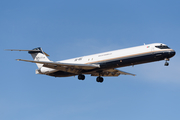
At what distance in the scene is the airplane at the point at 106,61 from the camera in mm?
37156

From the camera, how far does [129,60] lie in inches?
1483

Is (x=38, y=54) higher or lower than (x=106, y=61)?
higher

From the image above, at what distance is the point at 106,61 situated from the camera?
38812mm

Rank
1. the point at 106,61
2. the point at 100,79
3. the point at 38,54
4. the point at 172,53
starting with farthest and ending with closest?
the point at 38,54 < the point at 100,79 < the point at 106,61 < the point at 172,53

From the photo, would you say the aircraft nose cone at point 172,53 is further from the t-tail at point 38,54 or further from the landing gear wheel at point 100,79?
the t-tail at point 38,54

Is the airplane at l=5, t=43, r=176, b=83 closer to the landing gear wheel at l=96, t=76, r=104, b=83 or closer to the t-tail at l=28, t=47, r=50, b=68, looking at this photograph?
the landing gear wheel at l=96, t=76, r=104, b=83

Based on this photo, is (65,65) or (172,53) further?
(65,65)

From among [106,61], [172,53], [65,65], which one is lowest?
[172,53]

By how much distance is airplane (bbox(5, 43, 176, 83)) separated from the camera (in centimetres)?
3716

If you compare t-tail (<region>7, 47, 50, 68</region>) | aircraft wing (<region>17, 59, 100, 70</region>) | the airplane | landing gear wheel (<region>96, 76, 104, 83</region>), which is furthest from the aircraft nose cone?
t-tail (<region>7, 47, 50, 68</region>)

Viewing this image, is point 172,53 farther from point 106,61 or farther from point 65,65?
point 65,65

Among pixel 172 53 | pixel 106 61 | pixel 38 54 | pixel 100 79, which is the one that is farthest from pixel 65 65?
pixel 172 53

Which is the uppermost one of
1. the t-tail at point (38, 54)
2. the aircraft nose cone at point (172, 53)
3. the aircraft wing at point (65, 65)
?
the t-tail at point (38, 54)

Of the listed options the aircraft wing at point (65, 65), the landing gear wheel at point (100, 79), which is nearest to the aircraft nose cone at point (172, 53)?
the aircraft wing at point (65, 65)
